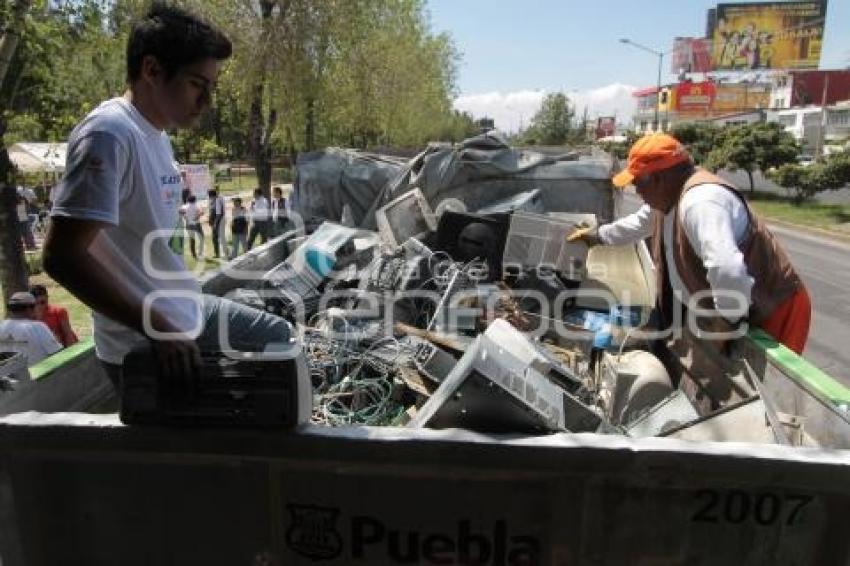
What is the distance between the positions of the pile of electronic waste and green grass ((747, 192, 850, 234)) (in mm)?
17521

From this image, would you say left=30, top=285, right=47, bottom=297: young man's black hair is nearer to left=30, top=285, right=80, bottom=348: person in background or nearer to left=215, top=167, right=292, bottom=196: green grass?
left=30, top=285, right=80, bottom=348: person in background

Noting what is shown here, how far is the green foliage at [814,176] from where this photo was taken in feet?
68.2

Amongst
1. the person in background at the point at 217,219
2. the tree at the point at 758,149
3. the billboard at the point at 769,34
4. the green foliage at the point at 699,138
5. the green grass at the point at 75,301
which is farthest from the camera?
the billboard at the point at 769,34

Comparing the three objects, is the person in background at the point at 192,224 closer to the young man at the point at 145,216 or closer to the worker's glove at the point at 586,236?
the worker's glove at the point at 586,236

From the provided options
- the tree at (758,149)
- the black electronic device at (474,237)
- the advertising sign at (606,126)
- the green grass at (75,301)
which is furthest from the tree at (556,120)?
the black electronic device at (474,237)

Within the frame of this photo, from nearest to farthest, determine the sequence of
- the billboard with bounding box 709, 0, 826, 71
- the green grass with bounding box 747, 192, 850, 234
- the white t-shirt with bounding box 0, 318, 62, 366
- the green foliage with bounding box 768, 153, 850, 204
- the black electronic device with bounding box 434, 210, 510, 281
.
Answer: the white t-shirt with bounding box 0, 318, 62, 366 < the black electronic device with bounding box 434, 210, 510, 281 < the green grass with bounding box 747, 192, 850, 234 < the green foliage with bounding box 768, 153, 850, 204 < the billboard with bounding box 709, 0, 826, 71

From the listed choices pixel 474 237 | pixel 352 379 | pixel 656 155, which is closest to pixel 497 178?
pixel 474 237

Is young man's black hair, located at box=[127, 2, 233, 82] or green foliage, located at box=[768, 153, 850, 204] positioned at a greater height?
young man's black hair, located at box=[127, 2, 233, 82]

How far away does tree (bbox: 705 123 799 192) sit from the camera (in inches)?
995

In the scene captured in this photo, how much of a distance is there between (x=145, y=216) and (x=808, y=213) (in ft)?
82.6

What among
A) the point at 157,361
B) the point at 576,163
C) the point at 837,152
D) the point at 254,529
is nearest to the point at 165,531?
the point at 254,529

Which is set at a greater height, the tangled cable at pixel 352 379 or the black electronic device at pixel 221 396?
the black electronic device at pixel 221 396

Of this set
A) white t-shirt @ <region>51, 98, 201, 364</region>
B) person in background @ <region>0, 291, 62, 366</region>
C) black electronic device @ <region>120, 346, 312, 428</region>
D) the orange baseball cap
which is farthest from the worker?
person in background @ <region>0, 291, 62, 366</region>

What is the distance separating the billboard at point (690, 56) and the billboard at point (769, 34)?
8273 mm
